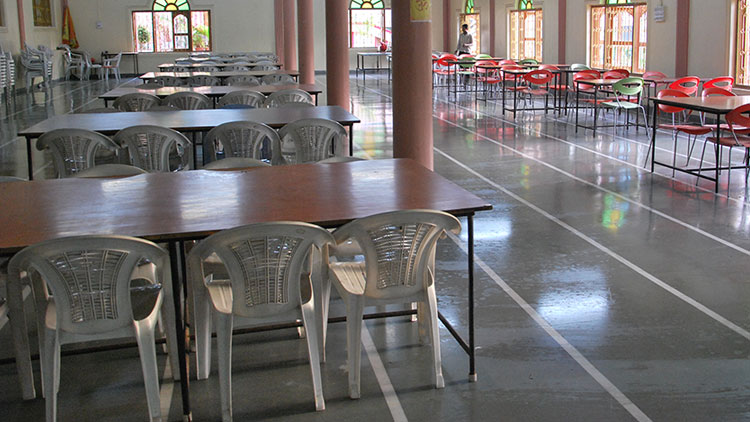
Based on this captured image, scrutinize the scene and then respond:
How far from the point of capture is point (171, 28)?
2302 centimetres

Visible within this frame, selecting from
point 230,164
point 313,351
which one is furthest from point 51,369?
point 230,164

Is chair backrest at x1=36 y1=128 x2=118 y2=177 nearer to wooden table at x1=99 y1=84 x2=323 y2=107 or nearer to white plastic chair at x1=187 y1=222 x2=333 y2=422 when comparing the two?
white plastic chair at x1=187 y1=222 x2=333 y2=422

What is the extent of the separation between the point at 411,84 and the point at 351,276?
291 cm

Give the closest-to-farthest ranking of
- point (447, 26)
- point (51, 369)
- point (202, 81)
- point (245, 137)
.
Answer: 1. point (51, 369)
2. point (245, 137)
3. point (202, 81)
4. point (447, 26)

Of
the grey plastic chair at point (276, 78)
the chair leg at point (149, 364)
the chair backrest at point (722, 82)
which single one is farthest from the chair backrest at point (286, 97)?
the chair leg at point (149, 364)

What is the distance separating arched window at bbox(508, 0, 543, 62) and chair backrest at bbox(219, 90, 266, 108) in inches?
410

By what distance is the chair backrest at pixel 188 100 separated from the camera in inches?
300

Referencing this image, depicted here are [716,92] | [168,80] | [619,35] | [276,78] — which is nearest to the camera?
[716,92]

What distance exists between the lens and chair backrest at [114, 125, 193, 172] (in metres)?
5.16

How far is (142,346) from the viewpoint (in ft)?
9.27

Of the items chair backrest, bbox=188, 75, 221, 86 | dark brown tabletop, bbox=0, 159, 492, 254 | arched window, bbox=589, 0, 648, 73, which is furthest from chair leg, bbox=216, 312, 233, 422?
arched window, bbox=589, 0, 648, 73

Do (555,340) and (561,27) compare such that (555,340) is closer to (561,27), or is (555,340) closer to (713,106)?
(713,106)

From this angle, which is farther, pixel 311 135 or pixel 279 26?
pixel 279 26

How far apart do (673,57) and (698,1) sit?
921 mm
